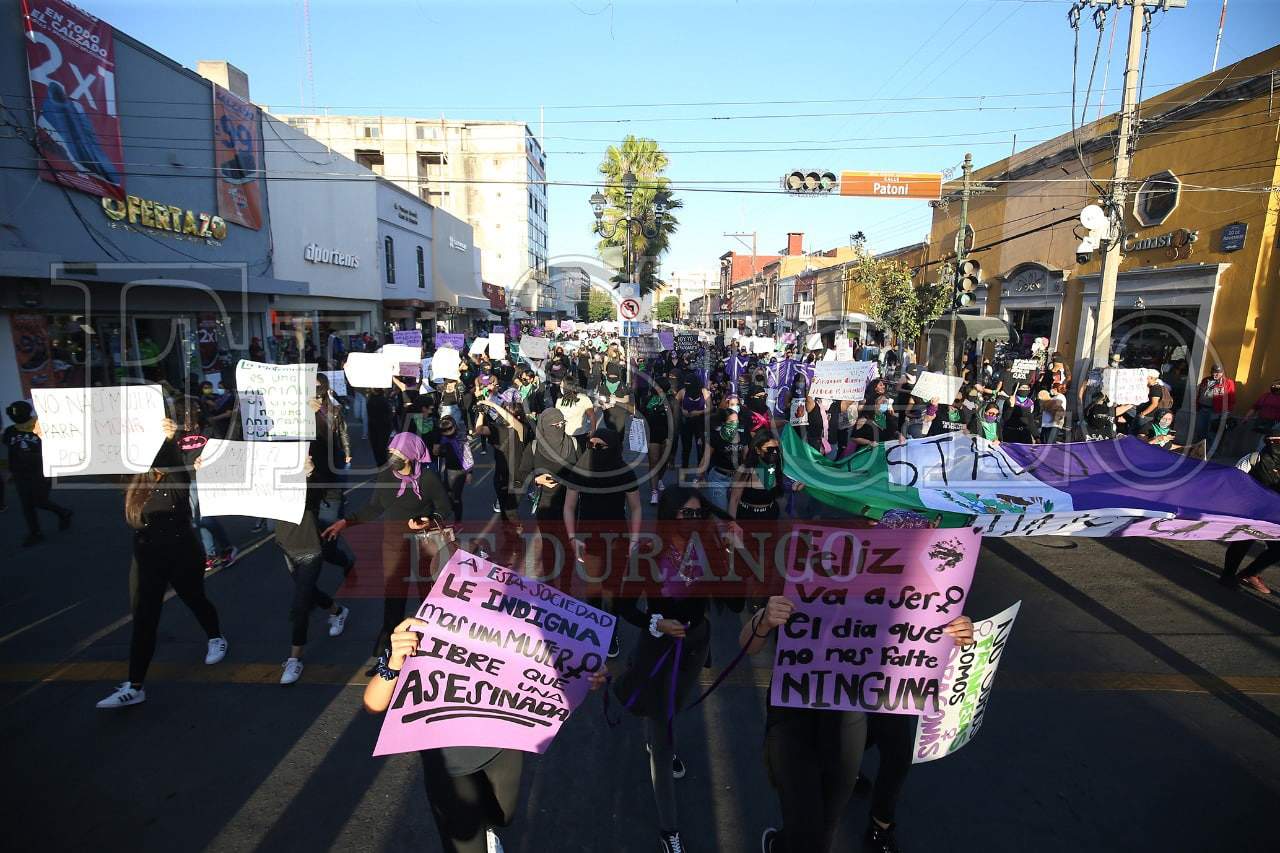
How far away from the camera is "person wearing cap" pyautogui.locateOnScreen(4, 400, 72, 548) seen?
701 cm

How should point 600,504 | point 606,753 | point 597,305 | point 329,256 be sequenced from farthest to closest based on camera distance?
point 597,305, point 329,256, point 600,504, point 606,753

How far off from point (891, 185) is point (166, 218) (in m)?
17.4

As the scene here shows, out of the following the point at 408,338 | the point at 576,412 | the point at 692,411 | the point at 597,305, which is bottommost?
the point at 692,411

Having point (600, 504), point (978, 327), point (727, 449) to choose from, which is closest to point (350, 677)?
point (600, 504)

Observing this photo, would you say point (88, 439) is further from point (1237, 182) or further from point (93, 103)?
point (1237, 182)

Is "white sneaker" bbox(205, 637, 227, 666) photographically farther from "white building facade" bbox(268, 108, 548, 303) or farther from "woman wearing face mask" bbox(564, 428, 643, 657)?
"white building facade" bbox(268, 108, 548, 303)

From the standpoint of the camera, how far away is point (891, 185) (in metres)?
12.8

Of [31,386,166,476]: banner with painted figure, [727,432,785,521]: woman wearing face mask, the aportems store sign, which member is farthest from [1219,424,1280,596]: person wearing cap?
the aportems store sign

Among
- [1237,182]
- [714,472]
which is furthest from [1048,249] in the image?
[714,472]

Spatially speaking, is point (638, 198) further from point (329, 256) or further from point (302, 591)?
point (302, 591)

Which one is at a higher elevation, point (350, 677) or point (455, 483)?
point (455, 483)

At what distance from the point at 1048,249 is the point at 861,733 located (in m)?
23.7

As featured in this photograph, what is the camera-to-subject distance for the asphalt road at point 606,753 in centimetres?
319

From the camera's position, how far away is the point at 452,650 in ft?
8.41
